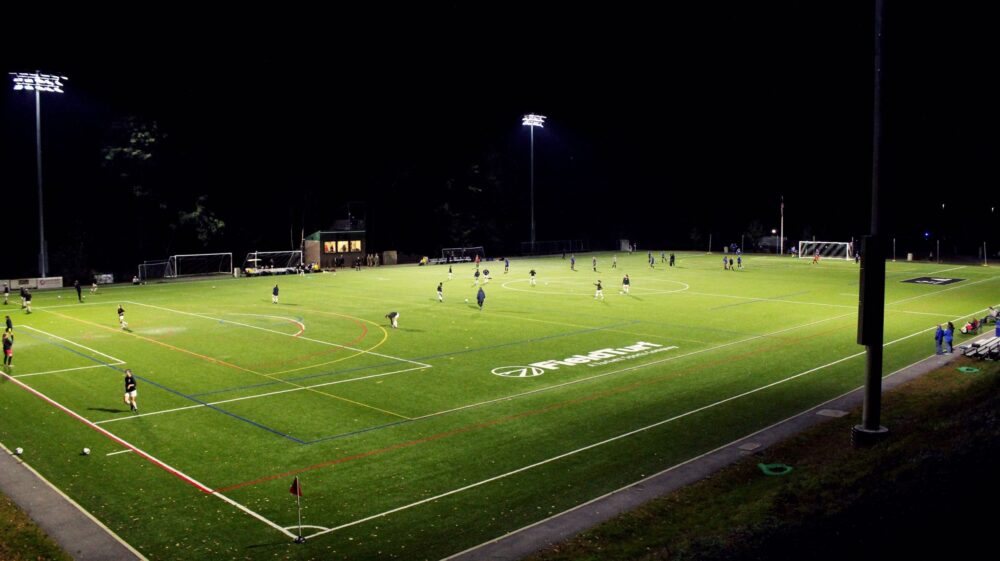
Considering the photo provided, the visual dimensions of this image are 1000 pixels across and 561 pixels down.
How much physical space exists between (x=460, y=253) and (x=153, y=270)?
4165cm

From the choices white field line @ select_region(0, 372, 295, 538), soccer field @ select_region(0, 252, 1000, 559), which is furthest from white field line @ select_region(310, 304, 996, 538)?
white field line @ select_region(0, 372, 295, 538)

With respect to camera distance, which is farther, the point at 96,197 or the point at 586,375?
the point at 96,197

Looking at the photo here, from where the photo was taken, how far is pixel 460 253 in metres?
108

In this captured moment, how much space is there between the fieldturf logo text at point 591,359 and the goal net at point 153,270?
57319mm

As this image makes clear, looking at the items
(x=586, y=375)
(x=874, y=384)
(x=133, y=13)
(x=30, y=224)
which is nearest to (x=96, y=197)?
(x=30, y=224)

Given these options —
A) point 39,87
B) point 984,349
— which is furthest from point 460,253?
point 984,349

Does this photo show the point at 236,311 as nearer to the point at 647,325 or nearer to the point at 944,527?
the point at 647,325

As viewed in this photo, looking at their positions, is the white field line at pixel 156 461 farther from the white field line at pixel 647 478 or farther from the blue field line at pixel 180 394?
the white field line at pixel 647 478

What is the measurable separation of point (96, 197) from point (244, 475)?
77218mm

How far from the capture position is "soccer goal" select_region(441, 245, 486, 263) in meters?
105

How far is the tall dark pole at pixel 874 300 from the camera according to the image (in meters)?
18.2

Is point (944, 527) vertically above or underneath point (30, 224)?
underneath

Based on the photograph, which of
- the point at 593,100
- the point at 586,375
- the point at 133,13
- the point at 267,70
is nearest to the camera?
the point at 586,375

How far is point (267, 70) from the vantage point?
94375 mm
